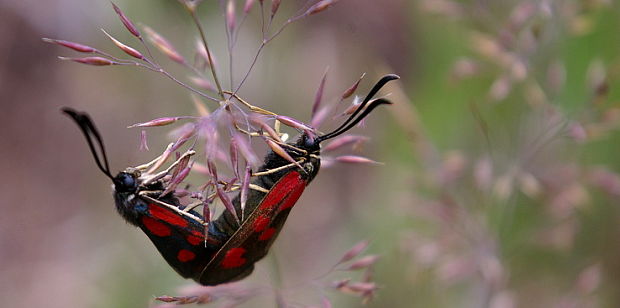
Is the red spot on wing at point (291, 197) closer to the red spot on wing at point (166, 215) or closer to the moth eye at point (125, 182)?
the red spot on wing at point (166, 215)

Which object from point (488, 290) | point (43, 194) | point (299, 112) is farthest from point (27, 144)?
point (488, 290)

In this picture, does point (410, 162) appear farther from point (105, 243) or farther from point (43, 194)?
point (43, 194)

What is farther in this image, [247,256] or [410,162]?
[410,162]

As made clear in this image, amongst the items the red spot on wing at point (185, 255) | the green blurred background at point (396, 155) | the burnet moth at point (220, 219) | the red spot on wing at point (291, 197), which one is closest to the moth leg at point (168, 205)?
the burnet moth at point (220, 219)

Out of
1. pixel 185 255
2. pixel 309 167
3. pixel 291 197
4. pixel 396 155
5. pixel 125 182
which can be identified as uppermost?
pixel 396 155

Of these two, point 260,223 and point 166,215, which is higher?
point 260,223

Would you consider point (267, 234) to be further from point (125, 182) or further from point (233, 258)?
point (125, 182)

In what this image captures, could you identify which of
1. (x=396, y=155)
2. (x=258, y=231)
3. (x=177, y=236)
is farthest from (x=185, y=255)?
(x=396, y=155)
